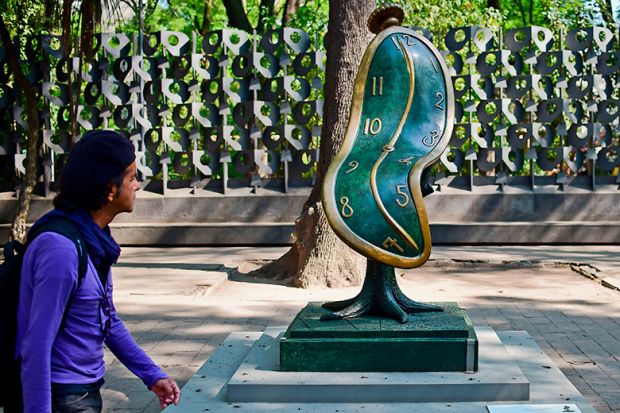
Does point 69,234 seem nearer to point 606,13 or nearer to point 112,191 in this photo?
point 112,191

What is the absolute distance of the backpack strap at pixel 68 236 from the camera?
3191mm

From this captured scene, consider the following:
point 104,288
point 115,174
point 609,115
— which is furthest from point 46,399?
point 609,115

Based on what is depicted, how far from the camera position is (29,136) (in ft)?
47.1

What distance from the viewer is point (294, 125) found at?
15.1 meters

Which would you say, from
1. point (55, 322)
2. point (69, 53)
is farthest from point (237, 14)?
point (55, 322)

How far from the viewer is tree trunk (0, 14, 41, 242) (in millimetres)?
13664

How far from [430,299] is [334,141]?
2008mm

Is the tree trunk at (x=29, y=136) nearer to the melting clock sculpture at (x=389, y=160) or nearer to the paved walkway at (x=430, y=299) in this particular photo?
the paved walkway at (x=430, y=299)

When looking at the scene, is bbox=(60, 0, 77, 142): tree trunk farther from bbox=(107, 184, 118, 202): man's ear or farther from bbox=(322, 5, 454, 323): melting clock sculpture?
bbox=(107, 184, 118, 202): man's ear

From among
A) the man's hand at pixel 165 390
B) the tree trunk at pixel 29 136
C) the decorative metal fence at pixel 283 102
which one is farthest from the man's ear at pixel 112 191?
the decorative metal fence at pixel 283 102

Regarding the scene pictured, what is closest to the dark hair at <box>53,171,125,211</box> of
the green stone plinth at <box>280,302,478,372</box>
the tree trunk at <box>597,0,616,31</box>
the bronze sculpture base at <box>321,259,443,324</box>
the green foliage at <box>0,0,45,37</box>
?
the green stone plinth at <box>280,302,478,372</box>

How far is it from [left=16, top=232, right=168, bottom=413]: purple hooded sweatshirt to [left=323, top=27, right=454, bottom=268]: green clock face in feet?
8.31

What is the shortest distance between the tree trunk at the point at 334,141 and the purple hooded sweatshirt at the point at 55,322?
7502mm

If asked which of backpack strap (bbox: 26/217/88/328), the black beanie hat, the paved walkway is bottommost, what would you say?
the paved walkway
